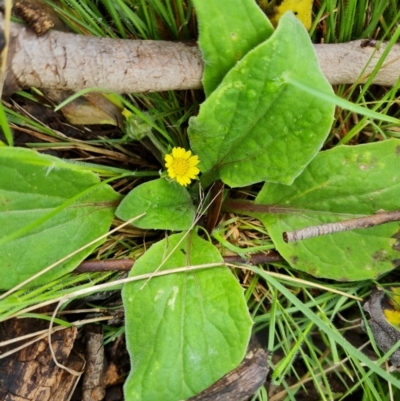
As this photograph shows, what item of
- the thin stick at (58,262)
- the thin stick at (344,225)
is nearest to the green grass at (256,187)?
the thin stick at (58,262)

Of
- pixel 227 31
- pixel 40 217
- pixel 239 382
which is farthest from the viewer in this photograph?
pixel 239 382

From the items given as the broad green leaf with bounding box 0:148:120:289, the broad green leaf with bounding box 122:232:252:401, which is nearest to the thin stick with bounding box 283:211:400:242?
the broad green leaf with bounding box 122:232:252:401

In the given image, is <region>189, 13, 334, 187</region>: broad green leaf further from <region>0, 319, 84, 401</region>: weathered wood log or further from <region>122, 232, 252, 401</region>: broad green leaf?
<region>0, 319, 84, 401</region>: weathered wood log

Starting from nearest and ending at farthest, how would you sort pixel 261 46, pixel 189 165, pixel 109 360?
1. pixel 261 46
2. pixel 189 165
3. pixel 109 360

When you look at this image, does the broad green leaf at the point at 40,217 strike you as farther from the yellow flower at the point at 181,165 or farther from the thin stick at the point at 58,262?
the yellow flower at the point at 181,165

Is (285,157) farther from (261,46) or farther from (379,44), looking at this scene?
(379,44)

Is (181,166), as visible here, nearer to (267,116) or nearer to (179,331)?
(267,116)

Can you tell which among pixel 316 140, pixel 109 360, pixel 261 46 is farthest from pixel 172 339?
pixel 261 46

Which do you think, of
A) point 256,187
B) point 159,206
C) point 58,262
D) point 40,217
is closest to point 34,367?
point 58,262
